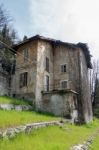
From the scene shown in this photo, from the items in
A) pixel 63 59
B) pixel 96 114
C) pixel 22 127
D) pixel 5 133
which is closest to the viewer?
pixel 5 133

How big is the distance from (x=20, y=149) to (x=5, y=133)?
1.26 meters

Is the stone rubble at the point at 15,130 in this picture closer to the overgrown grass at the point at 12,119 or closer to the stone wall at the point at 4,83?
the overgrown grass at the point at 12,119

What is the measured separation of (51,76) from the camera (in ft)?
102

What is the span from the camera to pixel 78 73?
30109 millimetres

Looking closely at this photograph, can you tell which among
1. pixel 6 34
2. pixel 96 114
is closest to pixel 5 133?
pixel 6 34

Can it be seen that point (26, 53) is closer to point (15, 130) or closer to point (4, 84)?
point (4, 84)

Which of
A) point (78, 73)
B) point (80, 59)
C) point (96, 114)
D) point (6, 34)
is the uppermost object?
point (6, 34)

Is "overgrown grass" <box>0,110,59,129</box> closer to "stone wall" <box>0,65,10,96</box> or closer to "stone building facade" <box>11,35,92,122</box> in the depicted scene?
"stone building facade" <box>11,35,92,122</box>

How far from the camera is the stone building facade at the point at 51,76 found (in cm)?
2681

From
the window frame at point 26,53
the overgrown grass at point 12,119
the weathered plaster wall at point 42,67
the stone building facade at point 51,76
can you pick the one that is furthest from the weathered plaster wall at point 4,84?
the overgrown grass at point 12,119

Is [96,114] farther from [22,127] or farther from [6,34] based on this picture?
→ [22,127]

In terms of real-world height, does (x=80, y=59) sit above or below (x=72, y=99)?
above

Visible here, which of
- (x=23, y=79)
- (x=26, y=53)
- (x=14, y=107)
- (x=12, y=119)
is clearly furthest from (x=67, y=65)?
(x=12, y=119)

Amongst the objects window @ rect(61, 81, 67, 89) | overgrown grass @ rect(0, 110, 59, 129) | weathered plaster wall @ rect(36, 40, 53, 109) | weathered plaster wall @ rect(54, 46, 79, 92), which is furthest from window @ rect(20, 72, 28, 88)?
overgrown grass @ rect(0, 110, 59, 129)
